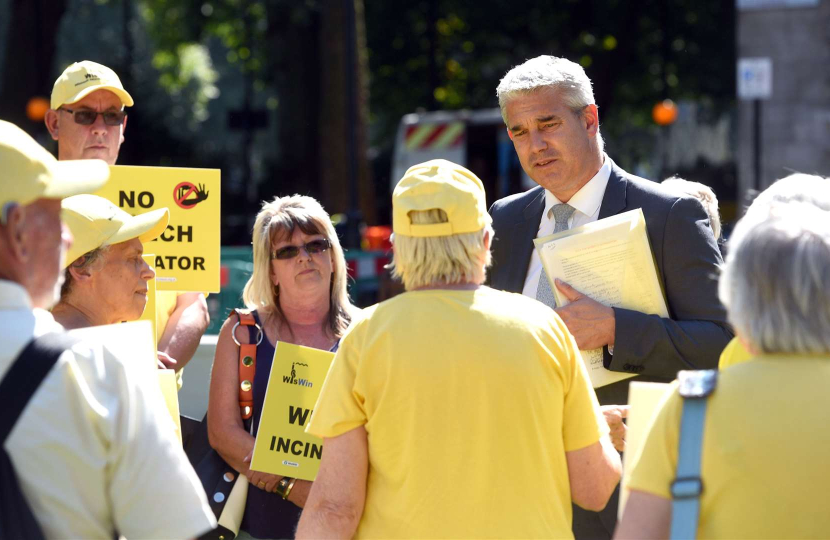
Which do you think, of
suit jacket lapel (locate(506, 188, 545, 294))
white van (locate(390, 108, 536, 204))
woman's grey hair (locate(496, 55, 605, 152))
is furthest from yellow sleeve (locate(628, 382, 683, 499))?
white van (locate(390, 108, 536, 204))

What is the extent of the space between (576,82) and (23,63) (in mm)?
15511

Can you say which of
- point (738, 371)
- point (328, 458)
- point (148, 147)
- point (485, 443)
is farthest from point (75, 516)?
point (148, 147)

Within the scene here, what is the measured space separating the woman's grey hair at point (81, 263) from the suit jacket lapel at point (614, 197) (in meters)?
1.72

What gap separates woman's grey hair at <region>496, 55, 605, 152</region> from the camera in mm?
3779

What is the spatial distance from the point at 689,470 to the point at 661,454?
7 centimetres

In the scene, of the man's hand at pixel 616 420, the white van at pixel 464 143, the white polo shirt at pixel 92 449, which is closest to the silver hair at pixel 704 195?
the man's hand at pixel 616 420

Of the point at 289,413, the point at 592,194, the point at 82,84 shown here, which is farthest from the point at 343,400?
the point at 82,84

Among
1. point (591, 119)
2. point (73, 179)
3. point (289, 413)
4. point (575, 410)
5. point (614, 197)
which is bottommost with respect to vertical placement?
point (289, 413)

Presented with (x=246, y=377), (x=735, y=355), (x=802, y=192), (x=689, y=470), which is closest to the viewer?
(x=689, y=470)

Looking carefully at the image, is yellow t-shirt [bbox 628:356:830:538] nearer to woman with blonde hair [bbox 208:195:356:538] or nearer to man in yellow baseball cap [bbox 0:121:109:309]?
man in yellow baseball cap [bbox 0:121:109:309]

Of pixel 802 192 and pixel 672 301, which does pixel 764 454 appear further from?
pixel 672 301

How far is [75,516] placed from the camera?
2.13 meters

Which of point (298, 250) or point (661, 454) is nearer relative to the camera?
point (661, 454)

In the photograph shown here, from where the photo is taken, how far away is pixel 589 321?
3414 mm
